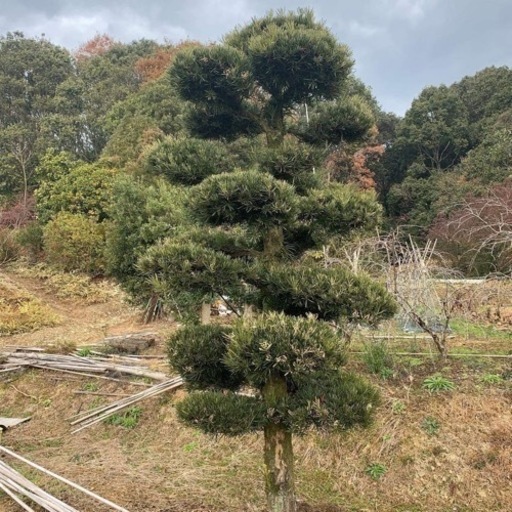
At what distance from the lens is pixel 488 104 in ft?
75.3

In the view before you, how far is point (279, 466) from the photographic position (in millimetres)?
3115

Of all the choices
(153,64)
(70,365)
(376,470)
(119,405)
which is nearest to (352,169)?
(153,64)

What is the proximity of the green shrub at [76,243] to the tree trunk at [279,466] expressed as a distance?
527 inches

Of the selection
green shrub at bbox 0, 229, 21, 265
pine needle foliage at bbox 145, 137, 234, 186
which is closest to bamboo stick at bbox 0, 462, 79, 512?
pine needle foliage at bbox 145, 137, 234, 186

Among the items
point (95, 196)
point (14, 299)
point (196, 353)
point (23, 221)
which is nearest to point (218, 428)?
point (196, 353)

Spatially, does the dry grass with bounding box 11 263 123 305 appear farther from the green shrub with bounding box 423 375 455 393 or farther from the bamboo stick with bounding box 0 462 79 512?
the green shrub with bounding box 423 375 455 393

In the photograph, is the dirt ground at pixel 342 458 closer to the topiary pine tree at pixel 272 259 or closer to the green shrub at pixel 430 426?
the green shrub at pixel 430 426

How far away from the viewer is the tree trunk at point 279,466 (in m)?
3.10

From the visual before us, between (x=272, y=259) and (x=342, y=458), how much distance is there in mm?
2457

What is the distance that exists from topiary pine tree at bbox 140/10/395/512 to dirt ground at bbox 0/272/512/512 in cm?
113

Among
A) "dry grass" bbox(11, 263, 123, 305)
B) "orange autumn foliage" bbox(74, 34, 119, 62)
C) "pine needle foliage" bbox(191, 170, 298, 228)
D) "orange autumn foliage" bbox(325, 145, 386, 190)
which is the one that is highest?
"orange autumn foliage" bbox(74, 34, 119, 62)

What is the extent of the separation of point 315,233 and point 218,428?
1451mm

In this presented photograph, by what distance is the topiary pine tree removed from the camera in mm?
2643

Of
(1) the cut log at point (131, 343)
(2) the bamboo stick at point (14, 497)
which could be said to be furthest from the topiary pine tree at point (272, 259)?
(1) the cut log at point (131, 343)
